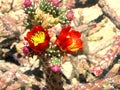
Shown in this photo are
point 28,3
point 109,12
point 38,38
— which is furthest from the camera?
point 109,12

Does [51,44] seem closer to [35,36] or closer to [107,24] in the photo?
[35,36]

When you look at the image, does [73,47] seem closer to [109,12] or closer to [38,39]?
[38,39]

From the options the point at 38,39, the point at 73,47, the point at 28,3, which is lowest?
the point at 73,47

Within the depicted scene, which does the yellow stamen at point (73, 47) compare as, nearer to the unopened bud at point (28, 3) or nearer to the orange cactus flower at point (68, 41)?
the orange cactus flower at point (68, 41)

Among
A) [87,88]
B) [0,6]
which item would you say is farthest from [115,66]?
[0,6]

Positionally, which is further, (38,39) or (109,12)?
(109,12)

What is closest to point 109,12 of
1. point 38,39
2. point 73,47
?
point 73,47
